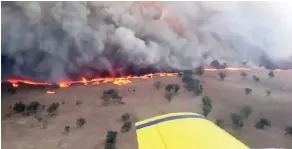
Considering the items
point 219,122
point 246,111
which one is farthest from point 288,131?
point 219,122

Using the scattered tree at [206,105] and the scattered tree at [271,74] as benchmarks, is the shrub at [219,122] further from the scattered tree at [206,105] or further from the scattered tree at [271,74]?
the scattered tree at [271,74]

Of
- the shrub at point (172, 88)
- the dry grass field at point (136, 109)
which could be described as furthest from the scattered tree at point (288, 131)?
the shrub at point (172, 88)

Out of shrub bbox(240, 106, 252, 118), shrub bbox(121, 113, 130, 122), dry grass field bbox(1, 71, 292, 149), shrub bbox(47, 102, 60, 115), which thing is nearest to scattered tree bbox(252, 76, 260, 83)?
dry grass field bbox(1, 71, 292, 149)

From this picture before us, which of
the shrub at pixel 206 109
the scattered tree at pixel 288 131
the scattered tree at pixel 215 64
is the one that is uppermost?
the scattered tree at pixel 215 64

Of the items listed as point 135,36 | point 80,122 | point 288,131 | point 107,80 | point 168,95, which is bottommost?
point 288,131

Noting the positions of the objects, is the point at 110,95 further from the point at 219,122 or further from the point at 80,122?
the point at 219,122

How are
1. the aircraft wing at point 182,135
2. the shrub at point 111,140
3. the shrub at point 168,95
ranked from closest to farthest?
the aircraft wing at point 182,135 < the shrub at point 111,140 < the shrub at point 168,95

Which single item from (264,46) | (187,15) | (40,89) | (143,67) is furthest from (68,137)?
(264,46)
